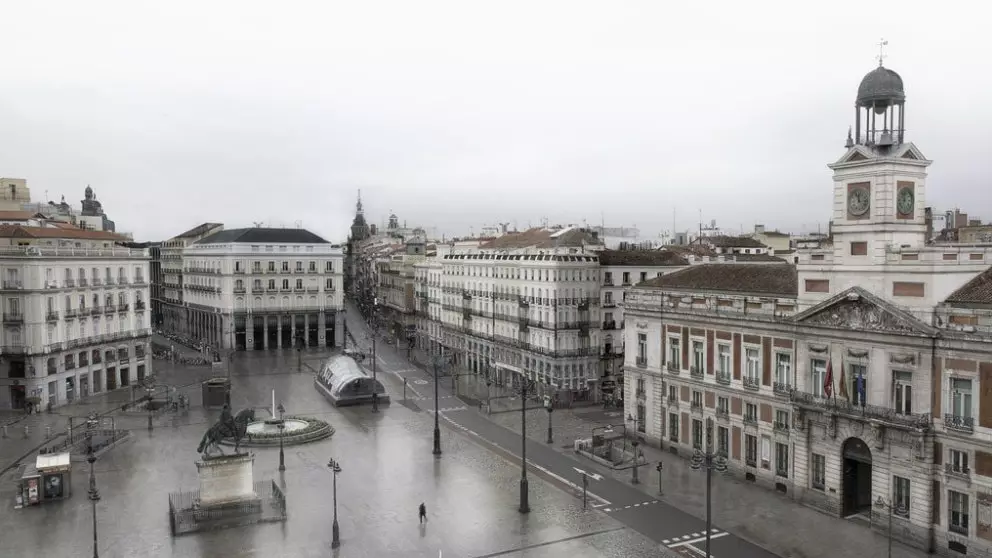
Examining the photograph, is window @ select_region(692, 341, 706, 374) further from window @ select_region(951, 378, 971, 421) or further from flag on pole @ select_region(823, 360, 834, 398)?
window @ select_region(951, 378, 971, 421)

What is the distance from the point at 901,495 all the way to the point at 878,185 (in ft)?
49.9

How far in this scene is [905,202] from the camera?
138ft

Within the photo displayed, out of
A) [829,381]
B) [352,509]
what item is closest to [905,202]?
A: [829,381]

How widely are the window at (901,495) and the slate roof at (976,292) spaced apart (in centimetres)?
893

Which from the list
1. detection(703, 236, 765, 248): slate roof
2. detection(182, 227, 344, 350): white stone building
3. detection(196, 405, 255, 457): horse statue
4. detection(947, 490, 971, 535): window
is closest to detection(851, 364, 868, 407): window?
detection(947, 490, 971, 535): window

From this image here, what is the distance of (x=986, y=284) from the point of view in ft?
124

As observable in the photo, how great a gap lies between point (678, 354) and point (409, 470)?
19.0 meters

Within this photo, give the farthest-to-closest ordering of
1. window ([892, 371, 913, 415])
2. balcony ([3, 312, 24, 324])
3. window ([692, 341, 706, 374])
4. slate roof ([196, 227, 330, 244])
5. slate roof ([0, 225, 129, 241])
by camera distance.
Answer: slate roof ([196, 227, 330, 244]) → slate roof ([0, 225, 129, 241]) → balcony ([3, 312, 24, 324]) → window ([692, 341, 706, 374]) → window ([892, 371, 913, 415])

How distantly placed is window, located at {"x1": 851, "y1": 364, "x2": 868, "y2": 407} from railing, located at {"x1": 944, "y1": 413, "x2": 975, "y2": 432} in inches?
162

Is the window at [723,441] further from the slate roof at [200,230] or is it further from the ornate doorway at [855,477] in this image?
the slate roof at [200,230]

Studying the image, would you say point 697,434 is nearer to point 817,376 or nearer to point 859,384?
point 817,376

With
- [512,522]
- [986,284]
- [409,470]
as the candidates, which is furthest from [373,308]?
[986,284]

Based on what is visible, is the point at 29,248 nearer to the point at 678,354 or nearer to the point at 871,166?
the point at 678,354

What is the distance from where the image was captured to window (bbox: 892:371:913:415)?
39.0m
